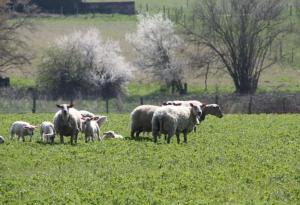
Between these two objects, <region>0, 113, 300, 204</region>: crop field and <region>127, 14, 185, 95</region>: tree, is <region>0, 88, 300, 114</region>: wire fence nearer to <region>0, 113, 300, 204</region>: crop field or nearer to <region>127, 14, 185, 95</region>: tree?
<region>127, 14, 185, 95</region>: tree

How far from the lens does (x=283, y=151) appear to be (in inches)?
975

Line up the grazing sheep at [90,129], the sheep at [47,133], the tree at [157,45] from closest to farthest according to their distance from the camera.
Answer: the sheep at [47,133]
the grazing sheep at [90,129]
the tree at [157,45]

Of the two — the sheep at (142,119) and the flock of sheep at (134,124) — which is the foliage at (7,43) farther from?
the sheep at (142,119)

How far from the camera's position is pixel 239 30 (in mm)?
67125

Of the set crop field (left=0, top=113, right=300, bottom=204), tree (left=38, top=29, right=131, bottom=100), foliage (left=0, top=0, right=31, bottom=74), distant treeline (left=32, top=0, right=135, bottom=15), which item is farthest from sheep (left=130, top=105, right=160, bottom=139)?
distant treeline (left=32, top=0, right=135, bottom=15)

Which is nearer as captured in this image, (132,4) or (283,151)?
(283,151)

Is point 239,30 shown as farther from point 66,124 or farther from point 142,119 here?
point 66,124

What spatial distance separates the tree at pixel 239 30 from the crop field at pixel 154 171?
3750 cm

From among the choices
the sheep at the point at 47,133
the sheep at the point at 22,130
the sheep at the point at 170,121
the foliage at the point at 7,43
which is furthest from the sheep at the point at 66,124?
the foliage at the point at 7,43

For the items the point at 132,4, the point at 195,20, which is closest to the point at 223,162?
the point at 195,20

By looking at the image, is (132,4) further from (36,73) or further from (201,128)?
(201,128)

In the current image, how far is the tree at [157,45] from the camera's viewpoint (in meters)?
72.9

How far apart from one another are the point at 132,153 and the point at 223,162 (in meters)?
2.84

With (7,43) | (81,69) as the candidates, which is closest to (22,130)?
(7,43)
